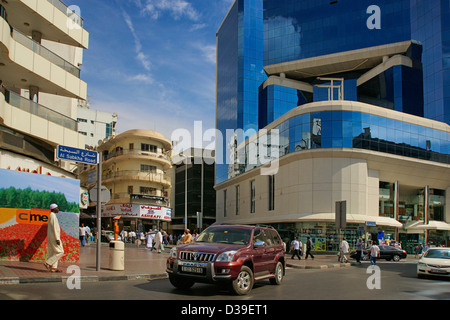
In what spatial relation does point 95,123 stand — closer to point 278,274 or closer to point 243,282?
point 278,274

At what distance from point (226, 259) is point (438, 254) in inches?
460

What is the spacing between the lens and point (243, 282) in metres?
10.9

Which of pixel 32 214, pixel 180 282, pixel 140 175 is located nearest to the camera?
pixel 180 282

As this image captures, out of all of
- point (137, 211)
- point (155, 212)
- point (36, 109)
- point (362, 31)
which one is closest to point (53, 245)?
point (36, 109)

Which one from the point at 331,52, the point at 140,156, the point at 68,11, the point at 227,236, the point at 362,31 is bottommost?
the point at 227,236

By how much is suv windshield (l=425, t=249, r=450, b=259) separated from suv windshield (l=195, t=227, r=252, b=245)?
9974 millimetres

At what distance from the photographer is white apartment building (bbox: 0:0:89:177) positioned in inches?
768

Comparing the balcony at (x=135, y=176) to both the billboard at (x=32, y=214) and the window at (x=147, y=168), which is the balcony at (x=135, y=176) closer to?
the window at (x=147, y=168)

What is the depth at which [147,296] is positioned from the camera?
979cm

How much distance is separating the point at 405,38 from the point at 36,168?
5501 cm

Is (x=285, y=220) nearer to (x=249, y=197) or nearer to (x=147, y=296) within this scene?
(x=249, y=197)

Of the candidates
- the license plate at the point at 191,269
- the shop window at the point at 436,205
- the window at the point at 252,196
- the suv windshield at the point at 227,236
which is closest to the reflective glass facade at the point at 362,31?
the shop window at the point at 436,205

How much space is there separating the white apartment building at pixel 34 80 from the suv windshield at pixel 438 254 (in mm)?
17852

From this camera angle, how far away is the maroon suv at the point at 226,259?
10516 mm
